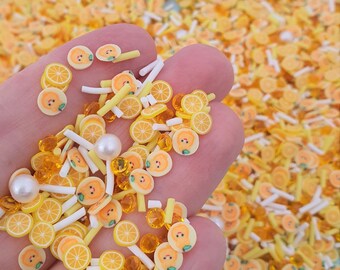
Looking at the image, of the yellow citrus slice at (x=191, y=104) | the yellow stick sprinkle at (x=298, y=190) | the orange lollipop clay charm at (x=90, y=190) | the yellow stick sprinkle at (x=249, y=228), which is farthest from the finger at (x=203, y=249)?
the yellow stick sprinkle at (x=298, y=190)

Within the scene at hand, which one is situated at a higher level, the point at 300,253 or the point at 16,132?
the point at 16,132

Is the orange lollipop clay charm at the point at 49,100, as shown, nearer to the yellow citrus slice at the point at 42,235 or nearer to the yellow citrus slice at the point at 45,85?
the yellow citrus slice at the point at 45,85

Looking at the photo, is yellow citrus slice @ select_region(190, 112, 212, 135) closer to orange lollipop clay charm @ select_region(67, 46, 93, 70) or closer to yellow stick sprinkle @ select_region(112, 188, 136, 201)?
yellow stick sprinkle @ select_region(112, 188, 136, 201)

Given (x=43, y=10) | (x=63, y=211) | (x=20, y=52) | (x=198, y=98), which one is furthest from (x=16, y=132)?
(x=43, y=10)

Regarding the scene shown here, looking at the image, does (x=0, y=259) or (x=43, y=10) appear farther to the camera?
(x=43, y=10)

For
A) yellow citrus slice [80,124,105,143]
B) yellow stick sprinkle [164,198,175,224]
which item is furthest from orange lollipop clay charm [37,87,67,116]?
yellow stick sprinkle [164,198,175,224]

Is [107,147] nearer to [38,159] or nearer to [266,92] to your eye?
[38,159]

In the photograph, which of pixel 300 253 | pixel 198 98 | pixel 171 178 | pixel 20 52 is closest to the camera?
pixel 171 178

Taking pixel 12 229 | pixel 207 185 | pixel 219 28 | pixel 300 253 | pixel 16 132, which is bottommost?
pixel 300 253

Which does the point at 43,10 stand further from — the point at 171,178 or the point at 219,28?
the point at 171,178
